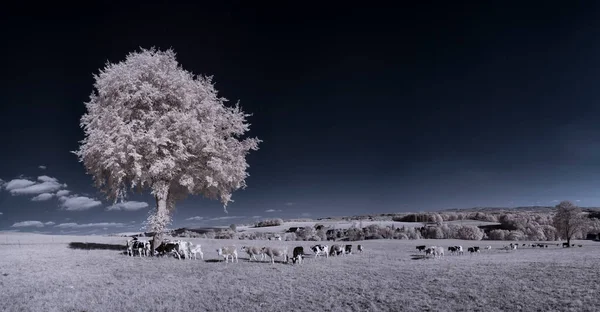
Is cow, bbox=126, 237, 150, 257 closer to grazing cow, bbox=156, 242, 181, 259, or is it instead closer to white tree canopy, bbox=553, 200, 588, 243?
grazing cow, bbox=156, 242, 181, 259

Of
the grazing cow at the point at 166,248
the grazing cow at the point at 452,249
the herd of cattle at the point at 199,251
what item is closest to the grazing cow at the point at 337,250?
the herd of cattle at the point at 199,251

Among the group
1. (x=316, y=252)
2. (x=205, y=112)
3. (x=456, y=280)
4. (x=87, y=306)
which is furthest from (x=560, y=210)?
(x=87, y=306)

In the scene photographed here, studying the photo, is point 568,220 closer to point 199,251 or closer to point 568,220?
point 568,220

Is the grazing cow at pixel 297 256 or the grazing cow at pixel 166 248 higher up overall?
the grazing cow at pixel 166 248

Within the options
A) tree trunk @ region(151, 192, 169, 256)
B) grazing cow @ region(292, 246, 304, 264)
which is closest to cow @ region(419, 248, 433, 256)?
grazing cow @ region(292, 246, 304, 264)

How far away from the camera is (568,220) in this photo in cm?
6100

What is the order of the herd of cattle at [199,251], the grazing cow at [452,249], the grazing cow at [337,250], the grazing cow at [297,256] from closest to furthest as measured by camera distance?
1. the grazing cow at [297,256]
2. the herd of cattle at [199,251]
3. the grazing cow at [337,250]
4. the grazing cow at [452,249]

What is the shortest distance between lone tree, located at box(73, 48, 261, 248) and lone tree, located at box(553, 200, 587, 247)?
199 ft

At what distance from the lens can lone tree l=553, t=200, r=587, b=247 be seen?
60.3 metres

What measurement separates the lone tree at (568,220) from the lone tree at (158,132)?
2390 inches

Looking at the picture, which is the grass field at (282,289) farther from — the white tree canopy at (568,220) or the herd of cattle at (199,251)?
the white tree canopy at (568,220)

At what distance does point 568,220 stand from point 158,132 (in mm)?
69224

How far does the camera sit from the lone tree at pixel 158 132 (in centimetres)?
2673

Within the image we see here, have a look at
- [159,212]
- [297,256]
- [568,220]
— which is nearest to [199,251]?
[159,212]
